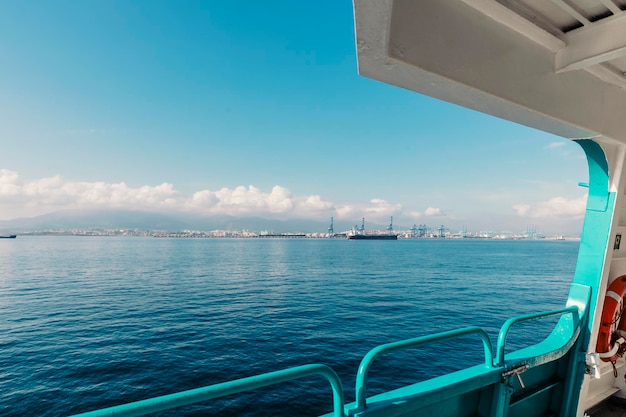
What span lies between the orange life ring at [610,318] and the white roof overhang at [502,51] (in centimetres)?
222

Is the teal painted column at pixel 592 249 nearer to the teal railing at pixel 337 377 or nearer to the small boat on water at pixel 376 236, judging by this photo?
the teal railing at pixel 337 377

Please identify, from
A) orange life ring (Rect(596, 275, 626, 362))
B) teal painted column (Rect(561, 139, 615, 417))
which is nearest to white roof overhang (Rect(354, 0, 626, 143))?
teal painted column (Rect(561, 139, 615, 417))

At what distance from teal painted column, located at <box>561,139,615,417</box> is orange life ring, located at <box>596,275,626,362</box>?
22 cm

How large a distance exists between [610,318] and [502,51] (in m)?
3.61

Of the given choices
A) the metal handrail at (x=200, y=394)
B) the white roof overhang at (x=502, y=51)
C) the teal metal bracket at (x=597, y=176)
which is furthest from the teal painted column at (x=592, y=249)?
the metal handrail at (x=200, y=394)

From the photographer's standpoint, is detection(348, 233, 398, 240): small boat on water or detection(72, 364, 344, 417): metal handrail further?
detection(348, 233, 398, 240): small boat on water

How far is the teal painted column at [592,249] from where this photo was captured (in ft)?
11.7

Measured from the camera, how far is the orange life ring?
3730mm

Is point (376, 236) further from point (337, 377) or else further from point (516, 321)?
point (337, 377)

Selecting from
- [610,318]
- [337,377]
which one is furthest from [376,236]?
[337,377]

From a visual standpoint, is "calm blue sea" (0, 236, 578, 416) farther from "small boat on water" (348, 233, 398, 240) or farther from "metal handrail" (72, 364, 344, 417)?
"small boat on water" (348, 233, 398, 240)

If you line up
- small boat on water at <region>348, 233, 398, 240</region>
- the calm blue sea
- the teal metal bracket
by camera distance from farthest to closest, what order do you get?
small boat on water at <region>348, 233, 398, 240</region> < the calm blue sea < the teal metal bracket

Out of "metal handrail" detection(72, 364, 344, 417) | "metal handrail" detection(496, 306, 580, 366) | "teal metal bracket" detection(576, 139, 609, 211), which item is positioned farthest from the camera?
"teal metal bracket" detection(576, 139, 609, 211)

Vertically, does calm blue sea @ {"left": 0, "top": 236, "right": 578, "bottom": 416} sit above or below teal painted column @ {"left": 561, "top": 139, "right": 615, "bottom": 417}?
below
